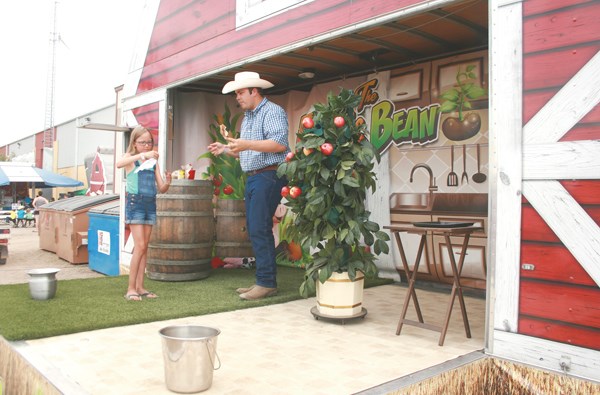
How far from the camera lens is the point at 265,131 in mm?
4559

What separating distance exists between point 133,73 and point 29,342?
489 cm

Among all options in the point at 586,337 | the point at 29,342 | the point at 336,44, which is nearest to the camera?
the point at 586,337

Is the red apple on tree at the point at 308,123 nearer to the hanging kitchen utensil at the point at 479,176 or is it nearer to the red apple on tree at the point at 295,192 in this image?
the red apple on tree at the point at 295,192

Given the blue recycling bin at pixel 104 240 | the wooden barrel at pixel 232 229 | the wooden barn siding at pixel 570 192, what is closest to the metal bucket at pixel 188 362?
the wooden barn siding at pixel 570 192

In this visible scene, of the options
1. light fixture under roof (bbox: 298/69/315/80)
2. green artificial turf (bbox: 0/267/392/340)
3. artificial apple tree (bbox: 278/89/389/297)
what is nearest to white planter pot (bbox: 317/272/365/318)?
artificial apple tree (bbox: 278/89/389/297)

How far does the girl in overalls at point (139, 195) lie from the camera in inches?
177

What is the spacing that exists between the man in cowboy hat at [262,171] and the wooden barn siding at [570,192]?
7.41 feet

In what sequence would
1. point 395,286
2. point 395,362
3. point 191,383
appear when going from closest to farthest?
point 191,383
point 395,362
point 395,286

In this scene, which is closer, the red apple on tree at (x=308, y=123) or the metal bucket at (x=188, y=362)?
the metal bucket at (x=188, y=362)

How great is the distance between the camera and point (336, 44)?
512cm

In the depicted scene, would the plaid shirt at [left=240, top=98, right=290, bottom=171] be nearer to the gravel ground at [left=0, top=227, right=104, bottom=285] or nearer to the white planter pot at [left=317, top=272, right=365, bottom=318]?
the white planter pot at [left=317, top=272, right=365, bottom=318]

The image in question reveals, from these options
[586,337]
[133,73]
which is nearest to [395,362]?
[586,337]

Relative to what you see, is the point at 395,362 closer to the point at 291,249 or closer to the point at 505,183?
the point at 505,183

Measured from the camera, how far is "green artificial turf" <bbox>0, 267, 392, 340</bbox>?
11.7 feet
